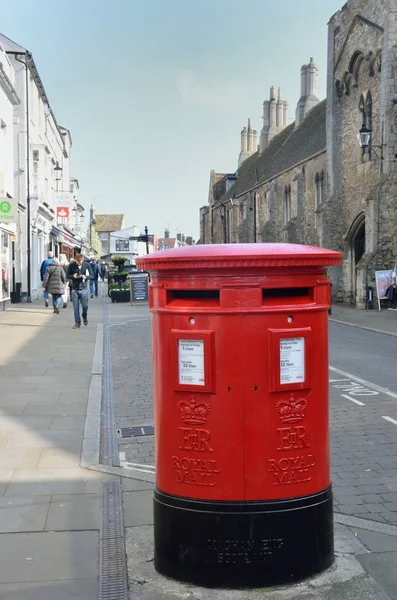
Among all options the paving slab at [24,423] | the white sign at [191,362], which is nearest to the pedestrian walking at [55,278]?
the paving slab at [24,423]

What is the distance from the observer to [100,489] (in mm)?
4473

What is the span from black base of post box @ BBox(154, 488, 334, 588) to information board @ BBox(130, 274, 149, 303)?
22944 mm

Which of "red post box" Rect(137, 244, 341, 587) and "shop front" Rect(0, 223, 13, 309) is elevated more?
"shop front" Rect(0, 223, 13, 309)

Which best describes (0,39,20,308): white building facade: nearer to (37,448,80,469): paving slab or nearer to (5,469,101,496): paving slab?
(37,448,80,469): paving slab

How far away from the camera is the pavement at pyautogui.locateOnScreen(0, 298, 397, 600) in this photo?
10.2 feet

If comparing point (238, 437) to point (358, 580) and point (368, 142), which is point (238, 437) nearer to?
point (358, 580)

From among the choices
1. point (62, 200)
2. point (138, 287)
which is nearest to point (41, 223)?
point (138, 287)

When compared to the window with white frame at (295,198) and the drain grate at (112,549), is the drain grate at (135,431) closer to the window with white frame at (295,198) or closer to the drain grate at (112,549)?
the drain grate at (112,549)

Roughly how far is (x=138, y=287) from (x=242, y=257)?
77.1 feet

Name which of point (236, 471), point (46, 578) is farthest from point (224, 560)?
point (46, 578)

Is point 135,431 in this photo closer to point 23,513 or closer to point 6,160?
point 23,513

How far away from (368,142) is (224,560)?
22397mm

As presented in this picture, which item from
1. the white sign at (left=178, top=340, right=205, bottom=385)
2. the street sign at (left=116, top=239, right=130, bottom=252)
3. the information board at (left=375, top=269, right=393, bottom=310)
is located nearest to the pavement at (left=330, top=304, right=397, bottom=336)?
the information board at (left=375, top=269, right=393, bottom=310)

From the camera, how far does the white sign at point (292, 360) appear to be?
300cm
